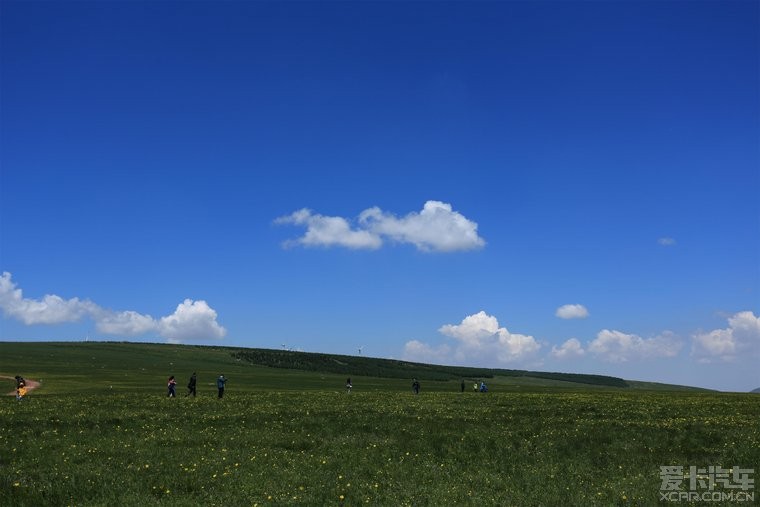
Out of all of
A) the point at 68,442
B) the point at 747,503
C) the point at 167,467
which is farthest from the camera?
the point at 68,442

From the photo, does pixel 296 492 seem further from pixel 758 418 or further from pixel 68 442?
pixel 758 418

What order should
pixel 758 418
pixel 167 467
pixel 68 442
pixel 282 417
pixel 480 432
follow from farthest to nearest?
1. pixel 758 418
2. pixel 282 417
3. pixel 480 432
4. pixel 68 442
5. pixel 167 467

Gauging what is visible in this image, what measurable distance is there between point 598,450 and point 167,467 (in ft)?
65.5

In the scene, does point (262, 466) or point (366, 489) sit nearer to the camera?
point (366, 489)

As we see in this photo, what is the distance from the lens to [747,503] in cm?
1838

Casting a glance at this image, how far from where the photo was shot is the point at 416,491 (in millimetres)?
19500

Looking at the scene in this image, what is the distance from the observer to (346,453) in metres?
25.9

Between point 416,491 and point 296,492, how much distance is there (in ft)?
13.8

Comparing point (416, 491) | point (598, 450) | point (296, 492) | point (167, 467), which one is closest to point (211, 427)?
point (167, 467)

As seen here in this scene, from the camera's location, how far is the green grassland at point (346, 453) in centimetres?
1897

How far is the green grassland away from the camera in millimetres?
18969

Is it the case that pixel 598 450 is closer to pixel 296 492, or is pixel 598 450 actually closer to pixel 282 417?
pixel 296 492

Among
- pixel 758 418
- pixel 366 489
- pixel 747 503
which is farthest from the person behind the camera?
pixel 758 418

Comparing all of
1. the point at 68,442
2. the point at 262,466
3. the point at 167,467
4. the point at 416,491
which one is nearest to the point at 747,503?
the point at 416,491
